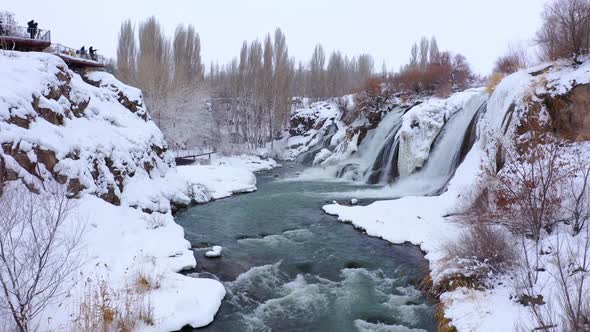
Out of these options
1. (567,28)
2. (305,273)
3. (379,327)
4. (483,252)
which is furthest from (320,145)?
(379,327)

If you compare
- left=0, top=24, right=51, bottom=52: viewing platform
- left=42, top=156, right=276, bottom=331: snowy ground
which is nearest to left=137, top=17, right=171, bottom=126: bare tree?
left=0, top=24, right=51, bottom=52: viewing platform

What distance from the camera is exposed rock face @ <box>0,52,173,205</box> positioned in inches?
390

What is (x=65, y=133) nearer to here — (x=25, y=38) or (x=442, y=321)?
(x=25, y=38)

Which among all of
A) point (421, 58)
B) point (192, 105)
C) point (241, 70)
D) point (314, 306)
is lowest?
point (314, 306)

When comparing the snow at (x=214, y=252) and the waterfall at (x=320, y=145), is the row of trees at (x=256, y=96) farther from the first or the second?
the snow at (x=214, y=252)

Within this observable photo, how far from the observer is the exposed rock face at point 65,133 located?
390 inches

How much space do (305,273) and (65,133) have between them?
864 centimetres

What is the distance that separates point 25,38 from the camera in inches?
630

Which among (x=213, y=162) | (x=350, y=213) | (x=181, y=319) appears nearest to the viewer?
(x=181, y=319)

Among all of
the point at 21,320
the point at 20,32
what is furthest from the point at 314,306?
the point at 20,32

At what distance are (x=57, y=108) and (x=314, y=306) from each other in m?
10.1

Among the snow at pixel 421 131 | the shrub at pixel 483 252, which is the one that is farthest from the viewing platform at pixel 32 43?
the shrub at pixel 483 252

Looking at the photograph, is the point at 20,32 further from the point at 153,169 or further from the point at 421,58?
the point at 421,58

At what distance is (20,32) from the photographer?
1656 cm
